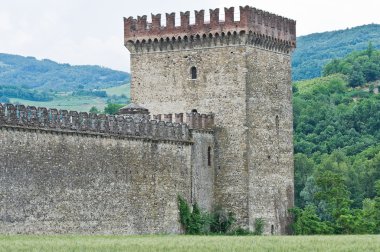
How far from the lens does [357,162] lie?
→ 333ft

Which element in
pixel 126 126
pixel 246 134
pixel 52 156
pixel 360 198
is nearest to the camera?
pixel 52 156

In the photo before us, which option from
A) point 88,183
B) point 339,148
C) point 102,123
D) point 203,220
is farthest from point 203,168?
point 339,148

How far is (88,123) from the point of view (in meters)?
52.0

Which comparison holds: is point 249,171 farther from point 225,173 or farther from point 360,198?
point 360,198

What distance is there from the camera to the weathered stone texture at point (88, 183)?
47938mm

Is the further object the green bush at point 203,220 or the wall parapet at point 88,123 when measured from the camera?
the green bush at point 203,220

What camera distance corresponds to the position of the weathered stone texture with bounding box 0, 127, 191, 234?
47938mm

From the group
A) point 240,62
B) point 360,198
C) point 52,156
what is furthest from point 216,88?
point 360,198

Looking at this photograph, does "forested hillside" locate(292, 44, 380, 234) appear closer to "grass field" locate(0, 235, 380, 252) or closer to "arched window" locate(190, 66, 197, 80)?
"arched window" locate(190, 66, 197, 80)

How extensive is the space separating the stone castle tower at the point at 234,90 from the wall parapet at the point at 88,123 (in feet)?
7.94

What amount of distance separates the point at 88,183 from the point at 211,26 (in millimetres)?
11073

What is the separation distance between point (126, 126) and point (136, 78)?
7173 mm

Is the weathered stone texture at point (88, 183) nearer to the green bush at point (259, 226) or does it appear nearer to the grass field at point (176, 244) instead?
the grass field at point (176, 244)

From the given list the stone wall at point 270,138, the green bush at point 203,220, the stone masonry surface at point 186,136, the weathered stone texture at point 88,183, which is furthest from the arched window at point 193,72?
the green bush at point 203,220
